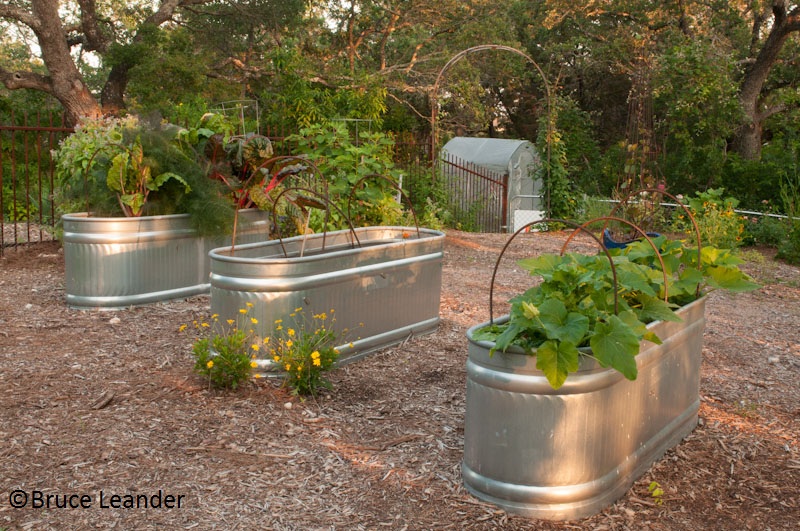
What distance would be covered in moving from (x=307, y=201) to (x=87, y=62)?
25128mm

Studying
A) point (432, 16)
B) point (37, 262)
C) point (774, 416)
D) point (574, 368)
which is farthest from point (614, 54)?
point (574, 368)

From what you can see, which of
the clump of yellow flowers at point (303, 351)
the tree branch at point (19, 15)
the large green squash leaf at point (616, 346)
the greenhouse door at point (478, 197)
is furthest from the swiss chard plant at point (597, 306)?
the tree branch at point (19, 15)

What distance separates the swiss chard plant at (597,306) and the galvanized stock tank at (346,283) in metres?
1.61

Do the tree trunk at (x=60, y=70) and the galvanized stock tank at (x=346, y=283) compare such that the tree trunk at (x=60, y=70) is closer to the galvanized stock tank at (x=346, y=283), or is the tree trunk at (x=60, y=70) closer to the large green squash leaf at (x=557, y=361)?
the galvanized stock tank at (x=346, y=283)

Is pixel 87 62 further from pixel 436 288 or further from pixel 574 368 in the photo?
pixel 574 368

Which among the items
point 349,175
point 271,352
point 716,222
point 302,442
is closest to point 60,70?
point 349,175

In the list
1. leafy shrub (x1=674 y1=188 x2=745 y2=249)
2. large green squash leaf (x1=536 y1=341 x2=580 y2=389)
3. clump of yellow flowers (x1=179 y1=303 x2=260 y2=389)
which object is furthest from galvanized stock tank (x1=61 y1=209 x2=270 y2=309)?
leafy shrub (x1=674 y1=188 x2=745 y2=249)

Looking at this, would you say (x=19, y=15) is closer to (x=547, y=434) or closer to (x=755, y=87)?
(x=755, y=87)

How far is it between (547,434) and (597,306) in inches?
22.7

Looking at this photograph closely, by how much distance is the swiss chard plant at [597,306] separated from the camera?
9.34 feet

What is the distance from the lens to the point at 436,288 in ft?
19.4

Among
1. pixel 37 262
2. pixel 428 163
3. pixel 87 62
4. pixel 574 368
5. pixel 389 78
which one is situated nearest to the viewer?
pixel 574 368

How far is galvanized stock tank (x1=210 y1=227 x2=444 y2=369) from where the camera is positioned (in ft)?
15.2

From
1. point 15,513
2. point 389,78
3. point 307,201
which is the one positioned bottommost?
point 15,513
